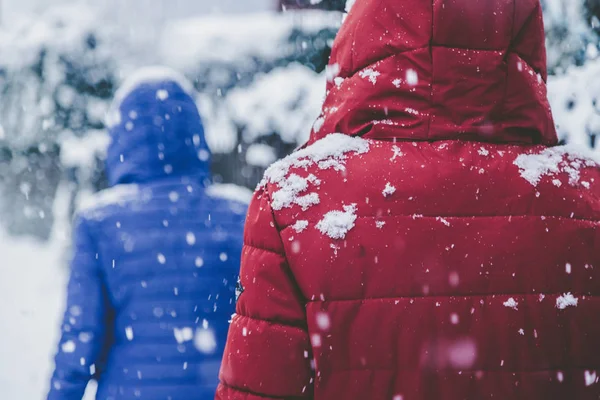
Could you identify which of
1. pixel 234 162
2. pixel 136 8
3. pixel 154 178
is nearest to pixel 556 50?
pixel 154 178

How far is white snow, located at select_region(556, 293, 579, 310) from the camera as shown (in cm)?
106

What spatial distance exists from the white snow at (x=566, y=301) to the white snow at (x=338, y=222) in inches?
17.0

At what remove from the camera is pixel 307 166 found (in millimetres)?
1102

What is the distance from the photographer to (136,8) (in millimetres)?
6844

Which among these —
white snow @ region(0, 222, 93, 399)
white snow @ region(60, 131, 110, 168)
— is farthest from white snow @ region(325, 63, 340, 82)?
white snow @ region(60, 131, 110, 168)

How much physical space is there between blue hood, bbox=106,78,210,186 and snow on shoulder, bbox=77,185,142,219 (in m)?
0.08

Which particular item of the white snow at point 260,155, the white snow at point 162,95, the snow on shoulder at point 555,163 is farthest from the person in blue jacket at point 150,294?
the white snow at point 260,155

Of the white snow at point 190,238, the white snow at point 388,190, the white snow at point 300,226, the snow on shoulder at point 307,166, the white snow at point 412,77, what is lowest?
the white snow at point 300,226

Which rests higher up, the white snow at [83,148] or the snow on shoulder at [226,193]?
the white snow at [83,148]

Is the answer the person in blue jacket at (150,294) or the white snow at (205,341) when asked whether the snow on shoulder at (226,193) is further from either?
the white snow at (205,341)

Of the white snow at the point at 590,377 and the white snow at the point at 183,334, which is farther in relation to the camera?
the white snow at the point at 183,334

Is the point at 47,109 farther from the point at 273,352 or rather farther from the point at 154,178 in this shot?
the point at 273,352

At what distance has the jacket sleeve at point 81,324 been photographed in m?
1.82

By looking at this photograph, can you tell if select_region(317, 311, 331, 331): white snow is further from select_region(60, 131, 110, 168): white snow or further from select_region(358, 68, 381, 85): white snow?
select_region(60, 131, 110, 168): white snow
